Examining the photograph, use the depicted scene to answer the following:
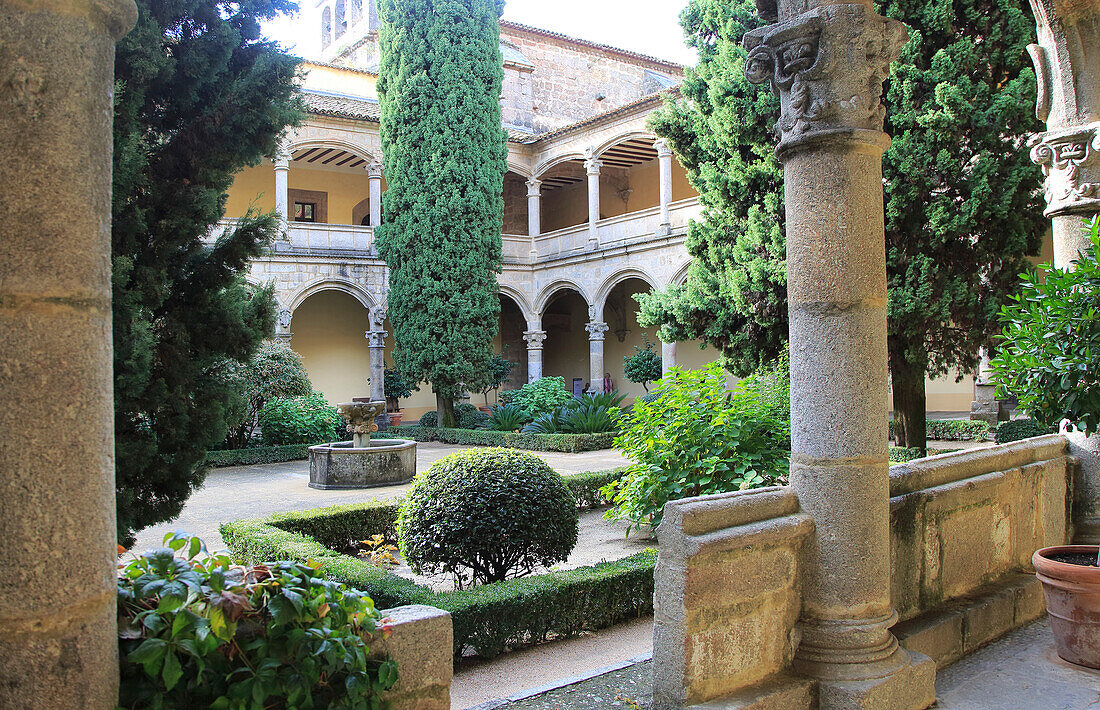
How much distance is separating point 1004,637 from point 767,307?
498cm

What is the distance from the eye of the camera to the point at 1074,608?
3.34 m

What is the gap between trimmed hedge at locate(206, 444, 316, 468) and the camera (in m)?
12.1

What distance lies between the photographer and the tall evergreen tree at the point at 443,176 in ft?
52.4

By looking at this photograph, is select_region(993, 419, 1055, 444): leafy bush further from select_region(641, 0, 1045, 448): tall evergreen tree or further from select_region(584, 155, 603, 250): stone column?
select_region(584, 155, 603, 250): stone column

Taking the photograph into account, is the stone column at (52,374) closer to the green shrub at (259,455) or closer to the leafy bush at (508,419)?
the green shrub at (259,455)

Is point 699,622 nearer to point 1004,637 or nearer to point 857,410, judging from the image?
point 857,410

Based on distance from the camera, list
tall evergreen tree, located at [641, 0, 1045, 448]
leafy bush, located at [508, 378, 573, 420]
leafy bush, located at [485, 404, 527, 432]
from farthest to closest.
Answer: leafy bush, located at [508, 378, 573, 420]
leafy bush, located at [485, 404, 527, 432]
tall evergreen tree, located at [641, 0, 1045, 448]

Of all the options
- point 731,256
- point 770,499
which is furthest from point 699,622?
point 731,256

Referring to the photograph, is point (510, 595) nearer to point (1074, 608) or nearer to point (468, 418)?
point (1074, 608)

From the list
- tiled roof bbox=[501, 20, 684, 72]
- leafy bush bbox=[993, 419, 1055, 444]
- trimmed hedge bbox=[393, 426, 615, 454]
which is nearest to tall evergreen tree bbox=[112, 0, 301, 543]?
trimmed hedge bbox=[393, 426, 615, 454]

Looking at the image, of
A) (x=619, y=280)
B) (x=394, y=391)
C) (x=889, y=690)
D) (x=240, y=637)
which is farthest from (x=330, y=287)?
(x=240, y=637)

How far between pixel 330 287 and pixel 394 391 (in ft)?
9.01

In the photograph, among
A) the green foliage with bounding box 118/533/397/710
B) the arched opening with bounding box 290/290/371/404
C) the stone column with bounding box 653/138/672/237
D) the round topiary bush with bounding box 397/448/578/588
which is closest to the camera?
the green foliage with bounding box 118/533/397/710

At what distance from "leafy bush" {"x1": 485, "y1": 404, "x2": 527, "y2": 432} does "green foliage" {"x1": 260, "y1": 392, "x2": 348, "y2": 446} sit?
9.55ft
